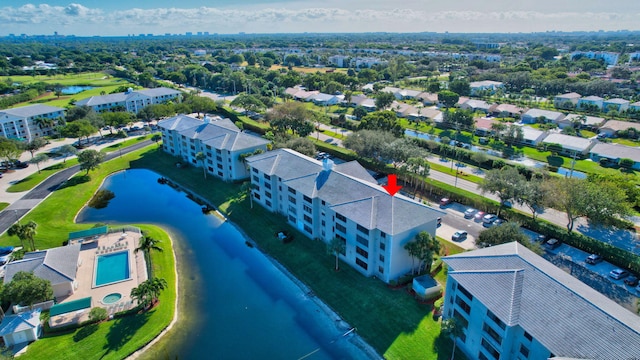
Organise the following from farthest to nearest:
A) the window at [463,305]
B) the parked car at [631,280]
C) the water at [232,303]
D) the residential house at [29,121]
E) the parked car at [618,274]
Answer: the residential house at [29,121], the parked car at [618,274], the parked car at [631,280], the water at [232,303], the window at [463,305]

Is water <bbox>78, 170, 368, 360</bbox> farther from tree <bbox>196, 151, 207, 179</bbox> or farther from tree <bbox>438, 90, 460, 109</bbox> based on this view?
tree <bbox>438, 90, 460, 109</bbox>

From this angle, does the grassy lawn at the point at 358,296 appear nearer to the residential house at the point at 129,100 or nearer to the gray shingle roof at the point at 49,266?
the gray shingle roof at the point at 49,266

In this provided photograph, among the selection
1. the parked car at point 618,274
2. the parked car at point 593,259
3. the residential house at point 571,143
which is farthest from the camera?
the residential house at point 571,143

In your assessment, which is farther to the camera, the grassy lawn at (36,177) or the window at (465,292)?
the grassy lawn at (36,177)

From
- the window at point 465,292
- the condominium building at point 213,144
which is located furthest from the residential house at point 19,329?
the window at point 465,292

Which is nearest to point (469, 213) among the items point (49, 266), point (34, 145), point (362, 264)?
point (362, 264)

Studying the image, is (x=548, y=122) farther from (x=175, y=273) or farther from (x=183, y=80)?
(x=183, y=80)
